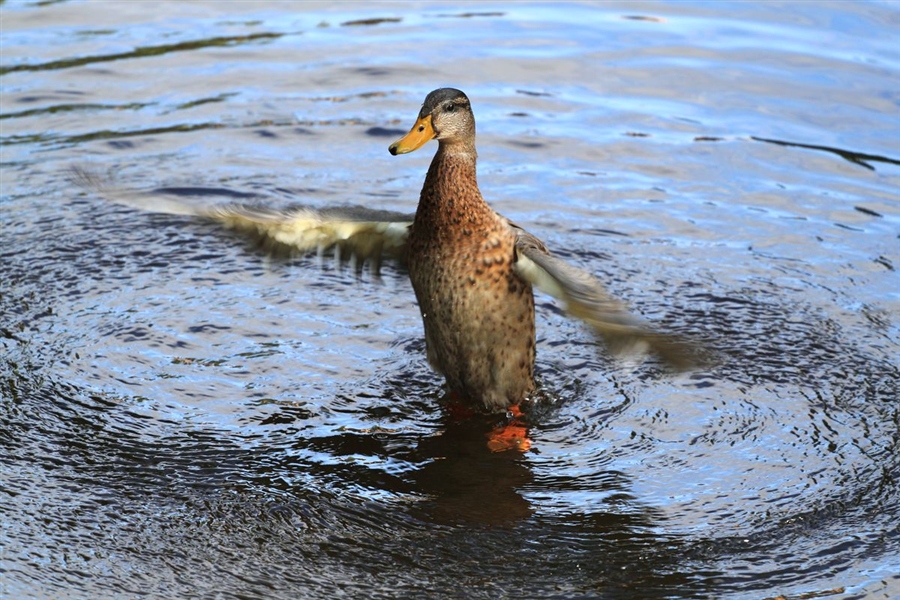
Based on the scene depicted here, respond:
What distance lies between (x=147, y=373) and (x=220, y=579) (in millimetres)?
1954

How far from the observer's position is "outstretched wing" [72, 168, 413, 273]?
5887 mm

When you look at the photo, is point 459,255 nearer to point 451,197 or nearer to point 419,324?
point 451,197

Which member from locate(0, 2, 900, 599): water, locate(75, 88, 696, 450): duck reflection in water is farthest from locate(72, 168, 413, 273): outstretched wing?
locate(0, 2, 900, 599): water

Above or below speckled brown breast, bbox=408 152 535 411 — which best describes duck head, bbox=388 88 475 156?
above

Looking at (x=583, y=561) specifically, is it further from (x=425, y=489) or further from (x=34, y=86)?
(x=34, y=86)

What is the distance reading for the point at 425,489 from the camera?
5.45 meters

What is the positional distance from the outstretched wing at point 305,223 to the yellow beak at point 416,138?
0.53 metres

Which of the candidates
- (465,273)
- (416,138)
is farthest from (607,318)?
(416,138)

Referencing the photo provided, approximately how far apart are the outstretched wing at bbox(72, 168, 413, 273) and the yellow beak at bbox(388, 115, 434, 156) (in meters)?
0.53

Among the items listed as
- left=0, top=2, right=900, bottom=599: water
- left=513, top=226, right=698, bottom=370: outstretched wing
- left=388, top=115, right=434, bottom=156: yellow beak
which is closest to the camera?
left=513, top=226, right=698, bottom=370: outstretched wing

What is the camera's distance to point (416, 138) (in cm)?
589

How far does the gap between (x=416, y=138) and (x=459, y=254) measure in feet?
1.85

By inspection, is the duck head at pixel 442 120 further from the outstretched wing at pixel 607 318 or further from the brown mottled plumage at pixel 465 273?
the outstretched wing at pixel 607 318

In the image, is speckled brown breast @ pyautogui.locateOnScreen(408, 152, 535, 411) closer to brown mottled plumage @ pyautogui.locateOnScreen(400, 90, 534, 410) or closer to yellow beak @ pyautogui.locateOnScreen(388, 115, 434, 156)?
brown mottled plumage @ pyautogui.locateOnScreen(400, 90, 534, 410)
